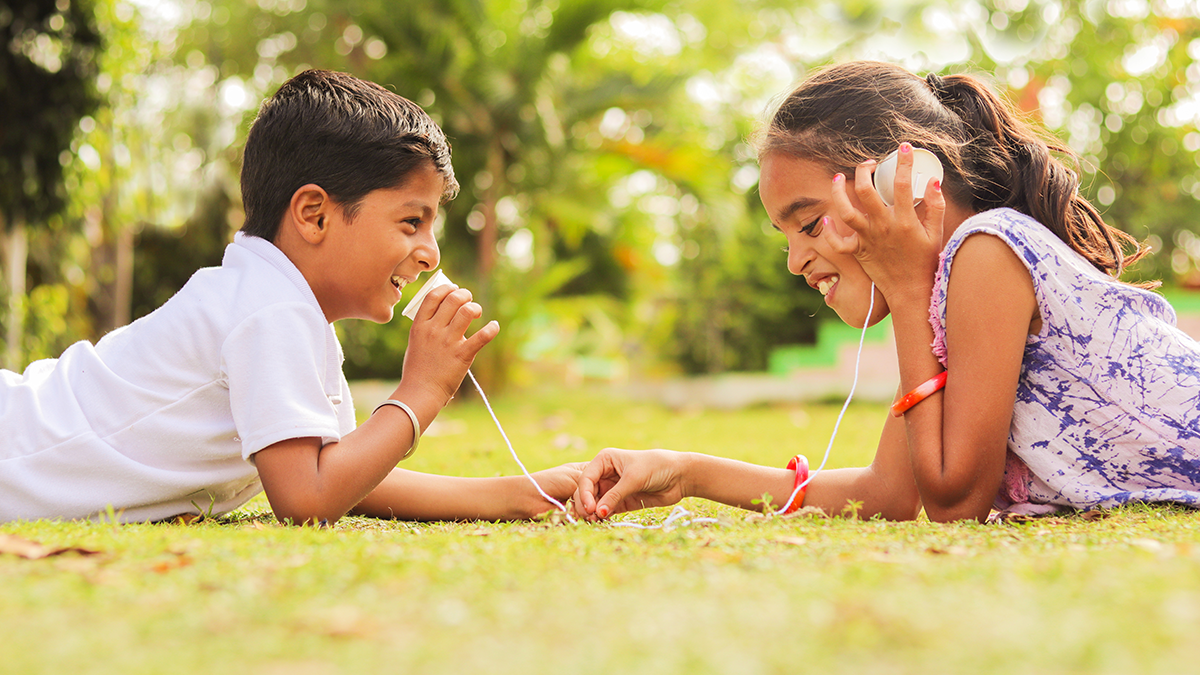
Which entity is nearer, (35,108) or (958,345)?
(958,345)

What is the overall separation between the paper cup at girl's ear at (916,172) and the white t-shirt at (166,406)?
60.1 inches

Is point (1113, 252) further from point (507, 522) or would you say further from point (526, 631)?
point (526, 631)

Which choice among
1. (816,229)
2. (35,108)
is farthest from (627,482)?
(35,108)

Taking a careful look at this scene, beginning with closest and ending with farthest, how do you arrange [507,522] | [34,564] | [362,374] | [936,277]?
[34,564]
[936,277]
[507,522]
[362,374]

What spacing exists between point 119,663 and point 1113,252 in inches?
102

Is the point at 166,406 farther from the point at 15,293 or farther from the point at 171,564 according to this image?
the point at 15,293

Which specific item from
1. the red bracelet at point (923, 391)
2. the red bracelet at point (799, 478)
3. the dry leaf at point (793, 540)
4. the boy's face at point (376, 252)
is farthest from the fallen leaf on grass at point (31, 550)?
the red bracelet at point (923, 391)

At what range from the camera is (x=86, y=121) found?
7.48 meters

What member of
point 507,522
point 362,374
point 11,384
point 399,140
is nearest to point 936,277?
point 507,522

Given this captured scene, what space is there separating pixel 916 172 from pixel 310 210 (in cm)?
165

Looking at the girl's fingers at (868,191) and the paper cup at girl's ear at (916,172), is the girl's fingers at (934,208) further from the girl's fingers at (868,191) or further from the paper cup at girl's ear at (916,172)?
the girl's fingers at (868,191)

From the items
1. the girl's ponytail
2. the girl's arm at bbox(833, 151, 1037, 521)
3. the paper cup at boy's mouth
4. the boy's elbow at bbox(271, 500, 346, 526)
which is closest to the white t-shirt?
the boy's elbow at bbox(271, 500, 346, 526)

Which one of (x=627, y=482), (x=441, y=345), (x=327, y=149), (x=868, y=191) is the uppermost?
(x=327, y=149)

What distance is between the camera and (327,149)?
2520mm
